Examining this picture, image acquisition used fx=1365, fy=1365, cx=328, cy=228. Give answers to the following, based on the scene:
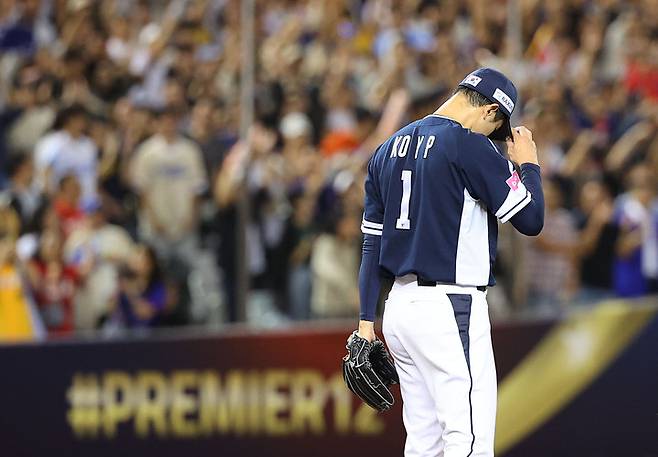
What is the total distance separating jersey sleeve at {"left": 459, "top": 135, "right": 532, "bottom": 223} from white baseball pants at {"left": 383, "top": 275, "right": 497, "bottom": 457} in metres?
0.38

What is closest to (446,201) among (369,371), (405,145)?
(405,145)

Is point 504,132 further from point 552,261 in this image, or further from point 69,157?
point 69,157

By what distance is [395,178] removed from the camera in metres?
5.63

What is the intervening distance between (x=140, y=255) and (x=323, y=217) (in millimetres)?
1336

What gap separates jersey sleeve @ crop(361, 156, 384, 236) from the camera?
18.9 ft

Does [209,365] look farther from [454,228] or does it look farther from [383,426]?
[454,228]

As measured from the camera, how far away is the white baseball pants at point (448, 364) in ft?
17.8

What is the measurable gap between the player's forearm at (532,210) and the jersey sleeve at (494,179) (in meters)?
0.02

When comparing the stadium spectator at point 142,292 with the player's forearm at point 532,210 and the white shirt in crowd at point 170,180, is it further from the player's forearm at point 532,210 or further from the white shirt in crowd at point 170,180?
the player's forearm at point 532,210

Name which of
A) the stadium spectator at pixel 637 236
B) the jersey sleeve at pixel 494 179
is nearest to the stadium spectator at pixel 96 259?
the stadium spectator at pixel 637 236

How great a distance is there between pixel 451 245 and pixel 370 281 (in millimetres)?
462

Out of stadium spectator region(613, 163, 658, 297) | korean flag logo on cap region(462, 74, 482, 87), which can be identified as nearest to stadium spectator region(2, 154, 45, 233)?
stadium spectator region(613, 163, 658, 297)

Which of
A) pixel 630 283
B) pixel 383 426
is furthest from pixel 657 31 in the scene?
pixel 383 426

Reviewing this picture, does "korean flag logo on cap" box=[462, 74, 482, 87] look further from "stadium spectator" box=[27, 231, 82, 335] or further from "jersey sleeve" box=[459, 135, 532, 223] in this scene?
"stadium spectator" box=[27, 231, 82, 335]
